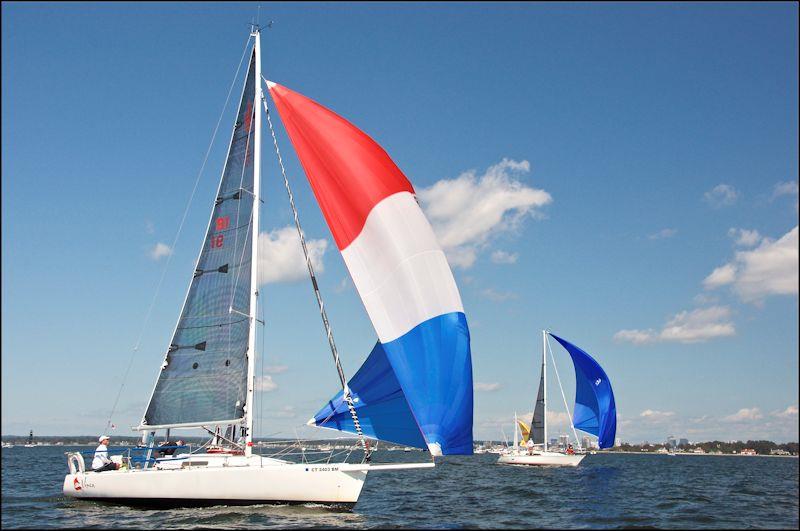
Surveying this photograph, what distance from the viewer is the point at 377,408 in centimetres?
1797

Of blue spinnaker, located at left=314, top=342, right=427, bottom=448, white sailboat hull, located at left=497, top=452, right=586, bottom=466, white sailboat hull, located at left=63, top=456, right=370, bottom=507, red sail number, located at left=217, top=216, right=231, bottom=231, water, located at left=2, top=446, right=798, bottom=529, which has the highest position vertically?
red sail number, located at left=217, top=216, right=231, bottom=231

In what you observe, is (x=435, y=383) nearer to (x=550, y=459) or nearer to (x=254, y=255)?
(x=254, y=255)

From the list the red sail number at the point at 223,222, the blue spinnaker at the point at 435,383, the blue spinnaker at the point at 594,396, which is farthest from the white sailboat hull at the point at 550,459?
the red sail number at the point at 223,222

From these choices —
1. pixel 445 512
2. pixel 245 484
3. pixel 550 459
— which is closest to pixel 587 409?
pixel 550 459

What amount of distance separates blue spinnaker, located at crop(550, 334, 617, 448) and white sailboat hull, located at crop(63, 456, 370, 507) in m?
37.9

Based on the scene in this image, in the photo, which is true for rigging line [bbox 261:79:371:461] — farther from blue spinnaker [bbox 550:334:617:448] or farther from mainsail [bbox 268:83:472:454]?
blue spinnaker [bbox 550:334:617:448]

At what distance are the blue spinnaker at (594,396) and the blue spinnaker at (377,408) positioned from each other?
3653 centimetres

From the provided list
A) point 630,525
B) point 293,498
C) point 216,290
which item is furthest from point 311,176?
point 630,525

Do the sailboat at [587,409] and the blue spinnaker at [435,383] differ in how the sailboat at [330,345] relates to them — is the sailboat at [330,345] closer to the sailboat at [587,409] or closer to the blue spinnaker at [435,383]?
the blue spinnaker at [435,383]

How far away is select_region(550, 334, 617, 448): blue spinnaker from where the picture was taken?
5197 cm

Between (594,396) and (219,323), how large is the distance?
1592 inches

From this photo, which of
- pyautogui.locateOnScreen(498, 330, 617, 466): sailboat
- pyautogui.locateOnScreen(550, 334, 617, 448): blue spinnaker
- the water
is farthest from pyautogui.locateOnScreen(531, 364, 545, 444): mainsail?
the water

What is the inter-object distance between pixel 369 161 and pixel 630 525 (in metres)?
11.6

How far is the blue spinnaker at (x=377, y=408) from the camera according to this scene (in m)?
17.4
